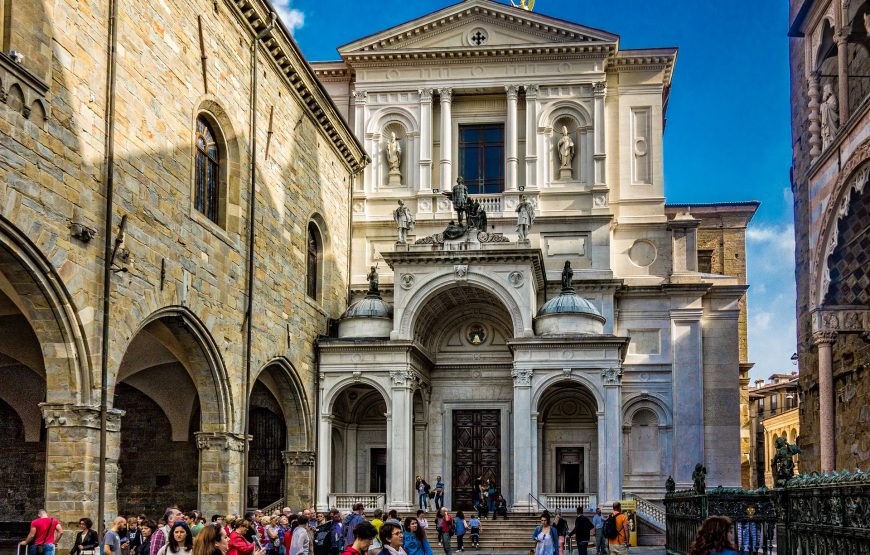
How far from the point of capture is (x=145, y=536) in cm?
1916

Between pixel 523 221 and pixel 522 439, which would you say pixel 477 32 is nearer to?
pixel 523 221

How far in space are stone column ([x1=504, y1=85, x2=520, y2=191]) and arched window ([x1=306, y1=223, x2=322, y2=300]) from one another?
7905 mm

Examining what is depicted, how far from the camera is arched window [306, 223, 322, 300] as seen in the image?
33.3 meters

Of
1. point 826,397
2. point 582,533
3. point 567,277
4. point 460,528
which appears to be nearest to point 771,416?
point 567,277

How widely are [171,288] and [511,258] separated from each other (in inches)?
524

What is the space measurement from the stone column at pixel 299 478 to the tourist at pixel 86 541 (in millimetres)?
14398

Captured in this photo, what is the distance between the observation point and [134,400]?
31141mm

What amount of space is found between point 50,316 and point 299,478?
49.8 ft

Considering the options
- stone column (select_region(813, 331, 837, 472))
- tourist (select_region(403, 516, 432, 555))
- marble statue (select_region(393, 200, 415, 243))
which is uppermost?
marble statue (select_region(393, 200, 415, 243))

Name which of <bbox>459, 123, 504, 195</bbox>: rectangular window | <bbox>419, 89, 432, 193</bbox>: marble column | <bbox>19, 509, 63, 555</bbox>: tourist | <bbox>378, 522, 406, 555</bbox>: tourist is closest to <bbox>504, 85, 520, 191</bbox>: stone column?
<bbox>459, 123, 504, 195</bbox>: rectangular window

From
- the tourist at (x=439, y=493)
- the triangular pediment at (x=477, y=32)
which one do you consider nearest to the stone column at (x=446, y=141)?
the triangular pediment at (x=477, y=32)

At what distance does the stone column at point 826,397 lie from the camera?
19391 millimetres

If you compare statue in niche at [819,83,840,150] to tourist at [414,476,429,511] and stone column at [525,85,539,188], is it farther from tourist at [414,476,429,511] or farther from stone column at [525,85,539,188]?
stone column at [525,85,539,188]

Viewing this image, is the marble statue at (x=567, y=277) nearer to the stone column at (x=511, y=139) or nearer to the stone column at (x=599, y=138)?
the stone column at (x=599, y=138)
